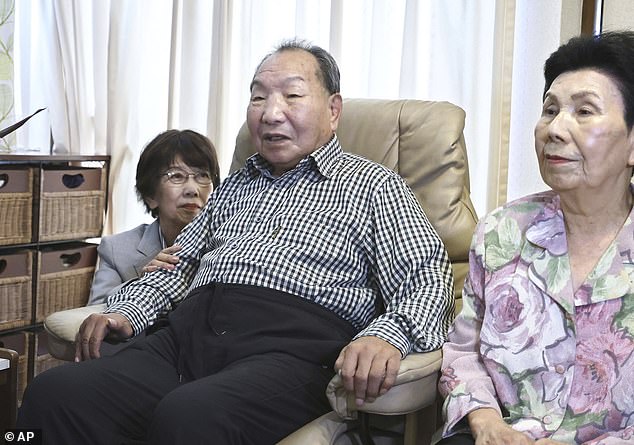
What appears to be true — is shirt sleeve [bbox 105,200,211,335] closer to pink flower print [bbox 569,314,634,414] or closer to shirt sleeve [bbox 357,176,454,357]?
shirt sleeve [bbox 357,176,454,357]

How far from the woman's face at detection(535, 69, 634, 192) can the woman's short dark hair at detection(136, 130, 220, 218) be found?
3.90ft

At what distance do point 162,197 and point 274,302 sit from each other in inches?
29.2

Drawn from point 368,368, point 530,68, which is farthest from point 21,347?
point 530,68

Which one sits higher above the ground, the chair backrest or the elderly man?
the chair backrest

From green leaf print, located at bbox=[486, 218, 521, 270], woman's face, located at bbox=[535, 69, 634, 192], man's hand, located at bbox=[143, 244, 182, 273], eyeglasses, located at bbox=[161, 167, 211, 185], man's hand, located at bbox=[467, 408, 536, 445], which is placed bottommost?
man's hand, located at bbox=[467, 408, 536, 445]

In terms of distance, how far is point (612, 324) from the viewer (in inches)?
58.9

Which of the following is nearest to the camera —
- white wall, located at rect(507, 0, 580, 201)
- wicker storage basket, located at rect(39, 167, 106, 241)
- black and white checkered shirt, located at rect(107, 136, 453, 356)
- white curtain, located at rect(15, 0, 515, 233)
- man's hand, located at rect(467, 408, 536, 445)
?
man's hand, located at rect(467, 408, 536, 445)

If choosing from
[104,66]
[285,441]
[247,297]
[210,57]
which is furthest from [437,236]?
[104,66]

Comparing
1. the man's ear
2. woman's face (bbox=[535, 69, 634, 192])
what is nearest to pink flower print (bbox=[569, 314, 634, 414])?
woman's face (bbox=[535, 69, 634, 192])

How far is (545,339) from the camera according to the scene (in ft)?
5.00

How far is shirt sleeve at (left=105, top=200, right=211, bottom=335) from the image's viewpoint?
1997 millimetres

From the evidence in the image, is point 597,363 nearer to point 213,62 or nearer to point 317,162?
point 317,162

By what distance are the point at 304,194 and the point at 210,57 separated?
125 centimetres

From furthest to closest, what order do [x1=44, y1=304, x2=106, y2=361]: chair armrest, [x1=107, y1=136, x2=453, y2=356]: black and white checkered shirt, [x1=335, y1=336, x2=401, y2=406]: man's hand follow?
[x1=44, y1=304, x2=106, y2=361]: chair armrest, [x1=107, y1=136, x2=453, y2=356]: black and white checkered shirt, [x1=335, y1=336, x2=401, y2=406]: man's hand
